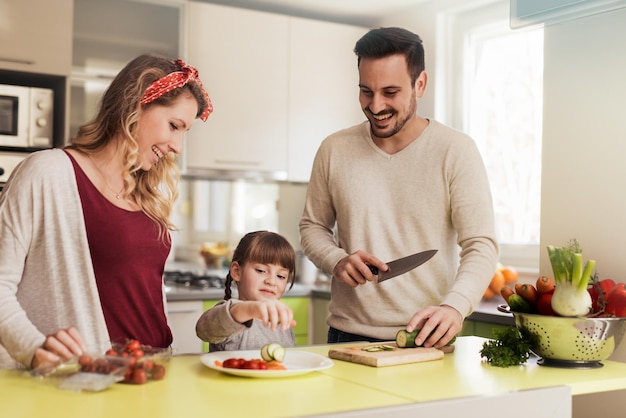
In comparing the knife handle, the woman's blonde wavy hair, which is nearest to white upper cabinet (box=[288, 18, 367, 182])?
the knife handle

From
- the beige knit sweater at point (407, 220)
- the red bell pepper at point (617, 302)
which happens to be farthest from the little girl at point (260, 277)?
the red bell pepper at point (617, 302)

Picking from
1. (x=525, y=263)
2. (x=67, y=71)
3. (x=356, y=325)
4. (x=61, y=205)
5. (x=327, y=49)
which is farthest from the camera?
(x=327, y=49)

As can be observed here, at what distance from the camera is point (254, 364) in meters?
1.56

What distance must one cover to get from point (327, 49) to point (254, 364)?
2.91 metres

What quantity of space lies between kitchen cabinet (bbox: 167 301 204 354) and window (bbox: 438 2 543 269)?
4.88ft

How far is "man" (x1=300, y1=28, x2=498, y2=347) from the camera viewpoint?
2160 millimetres

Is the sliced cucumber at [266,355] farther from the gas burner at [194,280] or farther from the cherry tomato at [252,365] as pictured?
the gas burner at [194,280]

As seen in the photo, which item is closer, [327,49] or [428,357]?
[428,357]

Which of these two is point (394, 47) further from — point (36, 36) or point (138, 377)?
point (36, 36)

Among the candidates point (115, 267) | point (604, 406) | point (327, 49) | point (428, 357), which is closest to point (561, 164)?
point (604, 406)

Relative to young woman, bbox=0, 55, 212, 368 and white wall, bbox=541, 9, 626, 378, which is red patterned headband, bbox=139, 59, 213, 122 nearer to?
young woman, bbox=0, 55, 212, 368

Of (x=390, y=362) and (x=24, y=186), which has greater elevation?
(x=24, y=186)

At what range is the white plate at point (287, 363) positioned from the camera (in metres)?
1.53

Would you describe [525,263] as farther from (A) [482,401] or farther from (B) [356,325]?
(A) [482,401]
